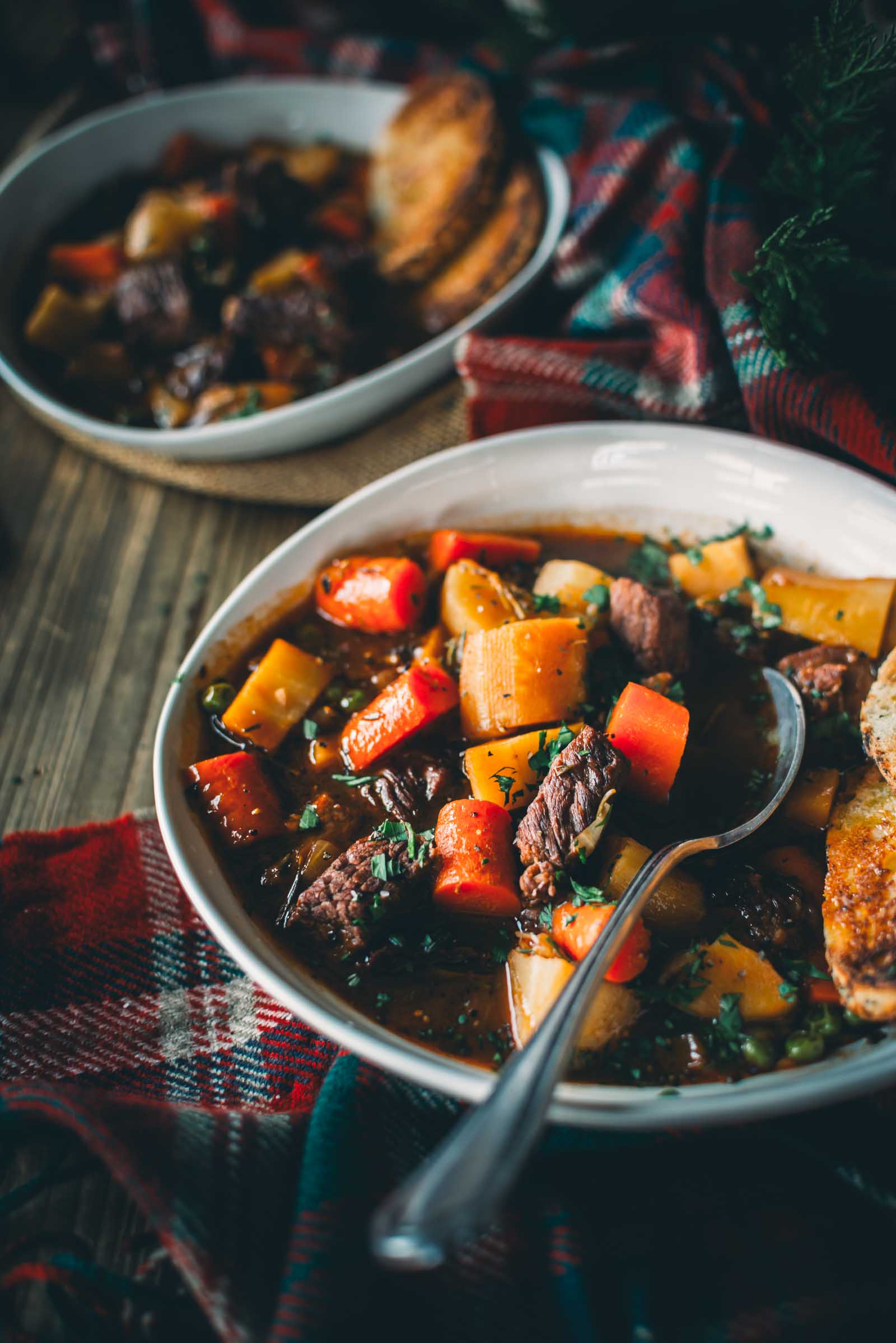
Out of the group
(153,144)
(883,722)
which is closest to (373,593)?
(883,722)

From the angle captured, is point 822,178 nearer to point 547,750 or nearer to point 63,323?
point 547,750

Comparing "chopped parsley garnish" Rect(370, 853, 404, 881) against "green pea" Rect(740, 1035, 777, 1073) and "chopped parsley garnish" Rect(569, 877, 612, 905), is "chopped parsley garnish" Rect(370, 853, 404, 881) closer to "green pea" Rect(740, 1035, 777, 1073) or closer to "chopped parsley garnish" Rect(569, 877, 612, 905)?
"chopped parsley garnish" Rect(569, 877, 612, 905)

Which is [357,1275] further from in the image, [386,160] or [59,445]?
[386,160]

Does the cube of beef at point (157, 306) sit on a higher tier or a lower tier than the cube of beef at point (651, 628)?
higher

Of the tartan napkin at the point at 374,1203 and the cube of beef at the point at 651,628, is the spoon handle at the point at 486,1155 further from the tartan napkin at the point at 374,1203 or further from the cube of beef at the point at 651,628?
the cube of beef at the point at 651,628

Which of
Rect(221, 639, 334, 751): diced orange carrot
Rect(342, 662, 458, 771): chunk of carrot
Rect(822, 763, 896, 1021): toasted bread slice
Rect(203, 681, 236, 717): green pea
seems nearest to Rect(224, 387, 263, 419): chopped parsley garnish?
Rect(221, 639, 334, 751): diced orange carrot

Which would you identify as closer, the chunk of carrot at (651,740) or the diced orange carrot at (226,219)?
the chunk of carrot at (651,740)

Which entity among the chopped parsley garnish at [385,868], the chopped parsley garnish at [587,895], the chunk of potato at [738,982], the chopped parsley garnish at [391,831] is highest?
the chopped parsley garnish at [385,868]

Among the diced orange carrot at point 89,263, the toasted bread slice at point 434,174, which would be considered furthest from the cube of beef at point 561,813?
the diced orange carrot at point 89,263
